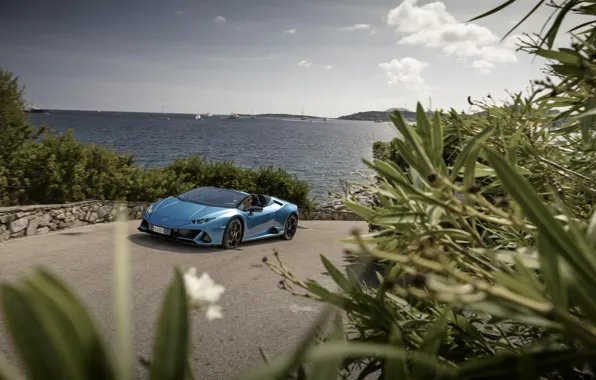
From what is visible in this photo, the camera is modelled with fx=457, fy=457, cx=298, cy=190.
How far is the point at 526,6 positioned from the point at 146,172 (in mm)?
14409

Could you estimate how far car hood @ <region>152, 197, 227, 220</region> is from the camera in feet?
31.9

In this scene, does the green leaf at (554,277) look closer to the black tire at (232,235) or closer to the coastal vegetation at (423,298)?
the coastal vegetation at (423,298)

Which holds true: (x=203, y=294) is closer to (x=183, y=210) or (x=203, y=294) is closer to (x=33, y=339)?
(x=33, y=339)

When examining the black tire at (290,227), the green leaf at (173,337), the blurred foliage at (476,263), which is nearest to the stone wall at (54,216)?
the black tire at (290,227)

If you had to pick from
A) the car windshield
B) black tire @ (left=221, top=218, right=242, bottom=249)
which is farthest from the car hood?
Result: black tire @ (left=221, top=218, right=242, bottom=249)

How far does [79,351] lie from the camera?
0.40 meters

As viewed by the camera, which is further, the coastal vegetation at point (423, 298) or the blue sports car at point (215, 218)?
the blue sports car at point (215, 218)

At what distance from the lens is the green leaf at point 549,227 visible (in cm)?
57

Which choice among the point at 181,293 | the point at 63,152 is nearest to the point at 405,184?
the point at 181,293

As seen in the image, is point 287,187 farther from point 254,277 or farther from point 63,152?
point 254,277

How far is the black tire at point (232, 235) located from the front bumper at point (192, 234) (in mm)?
179

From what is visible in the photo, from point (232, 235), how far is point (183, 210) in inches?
47.9

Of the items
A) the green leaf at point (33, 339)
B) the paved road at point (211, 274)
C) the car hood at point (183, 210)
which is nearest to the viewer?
the green leaf at point (33, 339)

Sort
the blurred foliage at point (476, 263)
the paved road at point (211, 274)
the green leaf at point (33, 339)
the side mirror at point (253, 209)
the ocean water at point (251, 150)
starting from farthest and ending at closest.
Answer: the ocean water at point (251, 150) → the side mirror at point (253, 209) → the paved road at point (211, 274) → the blurred foliage at point (476, 263) → the green leaf at point (33, 339)
